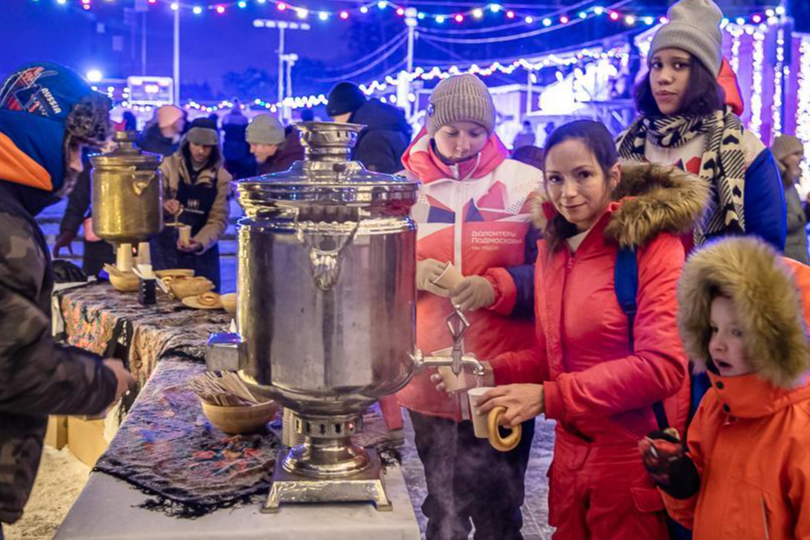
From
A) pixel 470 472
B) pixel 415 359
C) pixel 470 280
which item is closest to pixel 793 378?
pixel 415 359

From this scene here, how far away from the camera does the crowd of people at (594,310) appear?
1702 millimetres

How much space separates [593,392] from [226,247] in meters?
12.3

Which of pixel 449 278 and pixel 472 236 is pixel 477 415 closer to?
pixel 449 278

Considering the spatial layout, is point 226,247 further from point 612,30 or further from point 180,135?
point 612,30

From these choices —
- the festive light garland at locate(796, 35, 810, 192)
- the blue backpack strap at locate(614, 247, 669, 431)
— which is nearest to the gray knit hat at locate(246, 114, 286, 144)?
the blue backpack strap at locate(614, 247, 669, 431)

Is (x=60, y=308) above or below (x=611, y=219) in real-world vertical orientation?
below

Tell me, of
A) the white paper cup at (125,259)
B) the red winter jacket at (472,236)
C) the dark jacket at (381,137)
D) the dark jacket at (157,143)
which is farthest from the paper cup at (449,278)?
the dark jacket at (157,143)

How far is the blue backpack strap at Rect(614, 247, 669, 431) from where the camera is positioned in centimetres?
205

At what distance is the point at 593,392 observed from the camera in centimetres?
199

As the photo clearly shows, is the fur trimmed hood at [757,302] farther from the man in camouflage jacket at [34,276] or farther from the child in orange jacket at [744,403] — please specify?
the man in camouflage jacket at [34,276]

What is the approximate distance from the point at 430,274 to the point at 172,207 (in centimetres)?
301

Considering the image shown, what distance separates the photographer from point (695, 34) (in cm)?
260

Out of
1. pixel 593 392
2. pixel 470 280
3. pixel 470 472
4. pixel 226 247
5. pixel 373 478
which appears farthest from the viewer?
pixel 226 247

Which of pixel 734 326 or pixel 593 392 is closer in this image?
pixel 734 326
